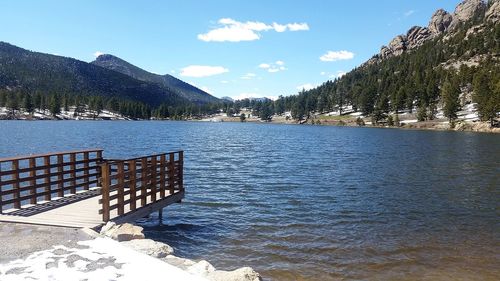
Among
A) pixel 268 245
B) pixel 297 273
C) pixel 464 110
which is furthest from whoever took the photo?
pixel 464 110

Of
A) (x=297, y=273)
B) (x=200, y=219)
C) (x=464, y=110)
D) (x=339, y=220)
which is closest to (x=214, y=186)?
(x=200, y=219)

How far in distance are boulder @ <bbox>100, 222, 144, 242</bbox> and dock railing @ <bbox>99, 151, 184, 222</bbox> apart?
1.79m

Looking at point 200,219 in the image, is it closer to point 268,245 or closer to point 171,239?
point 171,239

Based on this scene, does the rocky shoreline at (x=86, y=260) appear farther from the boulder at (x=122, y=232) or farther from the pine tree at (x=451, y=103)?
the pine tree at (x=451, y=103)

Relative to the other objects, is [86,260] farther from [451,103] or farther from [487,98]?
[451,103]

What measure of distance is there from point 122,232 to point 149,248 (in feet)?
6.81

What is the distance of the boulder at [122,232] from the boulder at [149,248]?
2.53 ft

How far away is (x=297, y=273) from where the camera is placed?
50.6 feet

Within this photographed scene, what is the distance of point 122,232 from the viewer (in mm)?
14766

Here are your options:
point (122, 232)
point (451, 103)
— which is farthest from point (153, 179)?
point (451, 103)

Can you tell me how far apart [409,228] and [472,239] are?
3033 mm

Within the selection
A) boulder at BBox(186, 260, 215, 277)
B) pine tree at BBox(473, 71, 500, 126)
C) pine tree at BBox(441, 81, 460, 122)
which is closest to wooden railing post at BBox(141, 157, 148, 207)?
boulder at BBox(186, 260, 215, 277)

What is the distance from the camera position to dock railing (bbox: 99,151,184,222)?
56.1 ft

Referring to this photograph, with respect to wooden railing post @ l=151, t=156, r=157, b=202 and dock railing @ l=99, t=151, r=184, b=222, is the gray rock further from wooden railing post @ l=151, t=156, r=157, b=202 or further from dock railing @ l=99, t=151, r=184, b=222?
wooden railing post @ l=151, t=156, r=157, b=202
